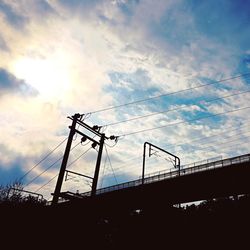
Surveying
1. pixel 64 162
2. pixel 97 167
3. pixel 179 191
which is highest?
pixel 179 191

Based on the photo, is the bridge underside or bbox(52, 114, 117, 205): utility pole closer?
bbox(52, 114, 117, 205): utility pole

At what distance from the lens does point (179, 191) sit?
120 ft

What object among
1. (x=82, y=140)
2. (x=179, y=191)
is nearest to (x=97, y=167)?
(x=82, y=140)

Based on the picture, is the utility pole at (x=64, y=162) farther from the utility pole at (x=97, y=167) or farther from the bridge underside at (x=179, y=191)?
the utility pole at (x=97, y=167)

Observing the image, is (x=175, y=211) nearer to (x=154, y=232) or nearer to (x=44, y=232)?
(x=154, y=232)

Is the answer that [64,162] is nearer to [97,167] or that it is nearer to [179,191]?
[97,167]

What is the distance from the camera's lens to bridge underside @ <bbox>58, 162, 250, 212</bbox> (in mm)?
30906

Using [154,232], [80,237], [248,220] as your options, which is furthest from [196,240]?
[80,237]

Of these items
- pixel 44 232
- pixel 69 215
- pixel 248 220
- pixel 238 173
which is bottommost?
pixel 44 232

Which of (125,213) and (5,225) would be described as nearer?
(5,225)

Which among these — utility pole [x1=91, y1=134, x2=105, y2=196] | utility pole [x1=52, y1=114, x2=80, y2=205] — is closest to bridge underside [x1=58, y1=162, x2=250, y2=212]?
utility pole [x1=91, y1=134, x2=105, y2=196]

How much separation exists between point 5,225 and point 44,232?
→ 3414 mm

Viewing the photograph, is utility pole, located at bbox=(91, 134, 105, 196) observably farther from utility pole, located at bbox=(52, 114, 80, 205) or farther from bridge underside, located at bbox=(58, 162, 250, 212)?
utility pole, located at bbox=(52, 114, 80, 205)

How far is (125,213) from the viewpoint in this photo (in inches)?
1988
